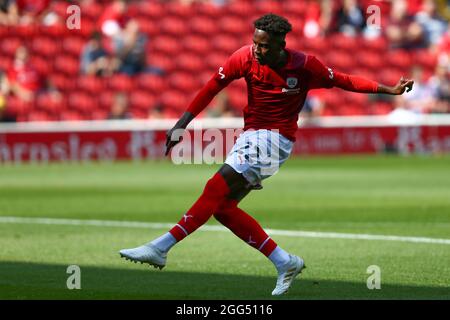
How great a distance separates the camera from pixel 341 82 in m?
9.09

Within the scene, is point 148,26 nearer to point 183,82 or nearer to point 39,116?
point 183,82

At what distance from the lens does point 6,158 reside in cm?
2597

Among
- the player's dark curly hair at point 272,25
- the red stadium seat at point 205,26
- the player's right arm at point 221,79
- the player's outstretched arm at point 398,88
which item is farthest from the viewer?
the red stadium seat at point 205,26

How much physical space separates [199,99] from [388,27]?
22.3 m

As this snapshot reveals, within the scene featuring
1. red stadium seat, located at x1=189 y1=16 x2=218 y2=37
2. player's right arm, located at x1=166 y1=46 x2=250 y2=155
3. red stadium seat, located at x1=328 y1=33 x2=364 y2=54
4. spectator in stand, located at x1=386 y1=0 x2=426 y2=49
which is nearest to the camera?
player's right arm, located at x1=166 y1=46 x2=250 y2=155

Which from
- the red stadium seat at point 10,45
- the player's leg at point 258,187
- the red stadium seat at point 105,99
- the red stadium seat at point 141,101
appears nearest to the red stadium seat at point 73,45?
the red stadium seat at point 10,45

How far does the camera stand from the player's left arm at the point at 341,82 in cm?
898

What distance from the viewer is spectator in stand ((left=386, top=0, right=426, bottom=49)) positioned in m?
30.2

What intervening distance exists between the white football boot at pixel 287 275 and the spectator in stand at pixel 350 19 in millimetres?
21838

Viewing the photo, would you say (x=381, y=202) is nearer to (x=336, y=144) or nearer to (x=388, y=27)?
(x=336, y=144)

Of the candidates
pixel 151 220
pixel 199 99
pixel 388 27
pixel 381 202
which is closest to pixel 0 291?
pixel 199 99

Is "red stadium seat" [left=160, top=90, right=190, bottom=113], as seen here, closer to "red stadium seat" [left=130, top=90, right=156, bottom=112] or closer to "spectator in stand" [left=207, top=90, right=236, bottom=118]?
"red stadium seat" [left=130, top=90, right=156, bottom=112]

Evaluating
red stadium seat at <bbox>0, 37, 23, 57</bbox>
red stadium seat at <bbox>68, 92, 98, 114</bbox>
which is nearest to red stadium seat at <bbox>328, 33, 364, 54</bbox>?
red stadium seat at <bbox>68, 92, 98, 114</bbox>

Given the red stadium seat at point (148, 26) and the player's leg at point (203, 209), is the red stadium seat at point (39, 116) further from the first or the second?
the player's leg at point (203, 209)
